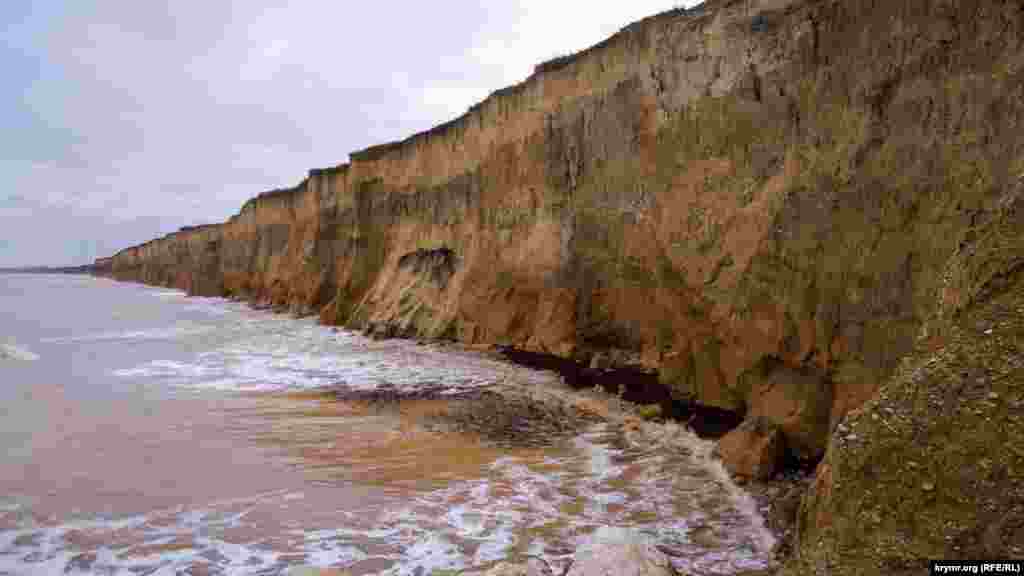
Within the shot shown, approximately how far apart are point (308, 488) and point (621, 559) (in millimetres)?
2807

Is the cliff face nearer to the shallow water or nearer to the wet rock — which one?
the wet rock

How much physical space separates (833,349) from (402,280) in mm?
14101

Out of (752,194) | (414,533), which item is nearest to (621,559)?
(414,533)

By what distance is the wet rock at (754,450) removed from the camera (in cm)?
526

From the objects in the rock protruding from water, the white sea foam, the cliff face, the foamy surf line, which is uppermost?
the cliff face

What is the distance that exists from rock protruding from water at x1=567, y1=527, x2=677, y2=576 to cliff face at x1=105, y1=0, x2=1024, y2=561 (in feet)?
6.83

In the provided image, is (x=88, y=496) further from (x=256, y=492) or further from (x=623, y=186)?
(x=623, y=186)

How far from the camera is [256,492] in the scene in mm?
5062

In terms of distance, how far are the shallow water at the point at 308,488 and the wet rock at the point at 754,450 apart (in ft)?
0.63

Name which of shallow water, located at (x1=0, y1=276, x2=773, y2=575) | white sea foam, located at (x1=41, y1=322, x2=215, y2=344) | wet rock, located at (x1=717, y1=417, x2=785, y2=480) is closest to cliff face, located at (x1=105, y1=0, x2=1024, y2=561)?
wet rock, located at (x1=717, y1=417, x2=785, y2=480)

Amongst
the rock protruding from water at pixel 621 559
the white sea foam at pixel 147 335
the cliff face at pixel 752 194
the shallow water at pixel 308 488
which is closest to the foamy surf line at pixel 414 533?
the shallow water at pixel 308 488

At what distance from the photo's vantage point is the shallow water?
402 centimetres

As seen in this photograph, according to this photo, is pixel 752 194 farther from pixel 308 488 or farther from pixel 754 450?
pixel 308 488

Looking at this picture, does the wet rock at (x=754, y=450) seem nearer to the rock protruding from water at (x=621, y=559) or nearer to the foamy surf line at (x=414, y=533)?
the foamy surf line at (x=414, y=533)
